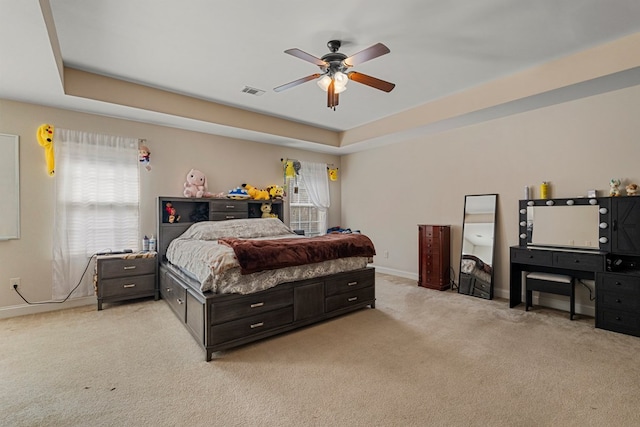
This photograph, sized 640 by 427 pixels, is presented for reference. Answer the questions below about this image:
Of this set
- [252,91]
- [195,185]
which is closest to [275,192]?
[195,185]

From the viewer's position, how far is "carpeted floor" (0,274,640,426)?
182 centimetres

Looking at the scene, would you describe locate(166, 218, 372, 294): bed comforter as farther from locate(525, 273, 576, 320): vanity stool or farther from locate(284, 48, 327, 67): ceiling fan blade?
locate(525, 273, 576, 320): vanity stool

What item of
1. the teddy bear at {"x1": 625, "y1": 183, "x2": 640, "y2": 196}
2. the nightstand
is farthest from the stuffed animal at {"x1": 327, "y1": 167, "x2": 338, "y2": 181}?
the teddy bear at {"x1": 625, "y1": 183, "x2": 640, "y2": 196}

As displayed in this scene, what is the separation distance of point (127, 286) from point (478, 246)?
4.85m

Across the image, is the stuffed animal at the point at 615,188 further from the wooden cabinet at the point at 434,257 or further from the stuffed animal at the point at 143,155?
the stuffed animal at the point at 143,155

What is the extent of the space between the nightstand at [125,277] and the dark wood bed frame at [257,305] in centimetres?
15

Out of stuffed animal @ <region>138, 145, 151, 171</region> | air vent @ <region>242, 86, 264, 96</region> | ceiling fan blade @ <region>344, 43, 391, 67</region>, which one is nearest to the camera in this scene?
ceiling fan blade @ <region>344, 43, 391, 67</region>

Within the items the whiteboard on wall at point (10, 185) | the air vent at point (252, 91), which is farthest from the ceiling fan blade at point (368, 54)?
the whiteboard on wall at point (10, 185)

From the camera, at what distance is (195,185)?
15.1 ft

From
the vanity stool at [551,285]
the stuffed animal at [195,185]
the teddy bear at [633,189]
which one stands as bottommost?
the vanity stool at [551,285]

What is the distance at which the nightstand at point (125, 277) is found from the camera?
3729mm

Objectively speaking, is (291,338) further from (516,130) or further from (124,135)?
(516,130)

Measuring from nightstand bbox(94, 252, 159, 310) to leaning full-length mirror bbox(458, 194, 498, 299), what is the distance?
14.4 feet

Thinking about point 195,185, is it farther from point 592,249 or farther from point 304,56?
point 592,249
